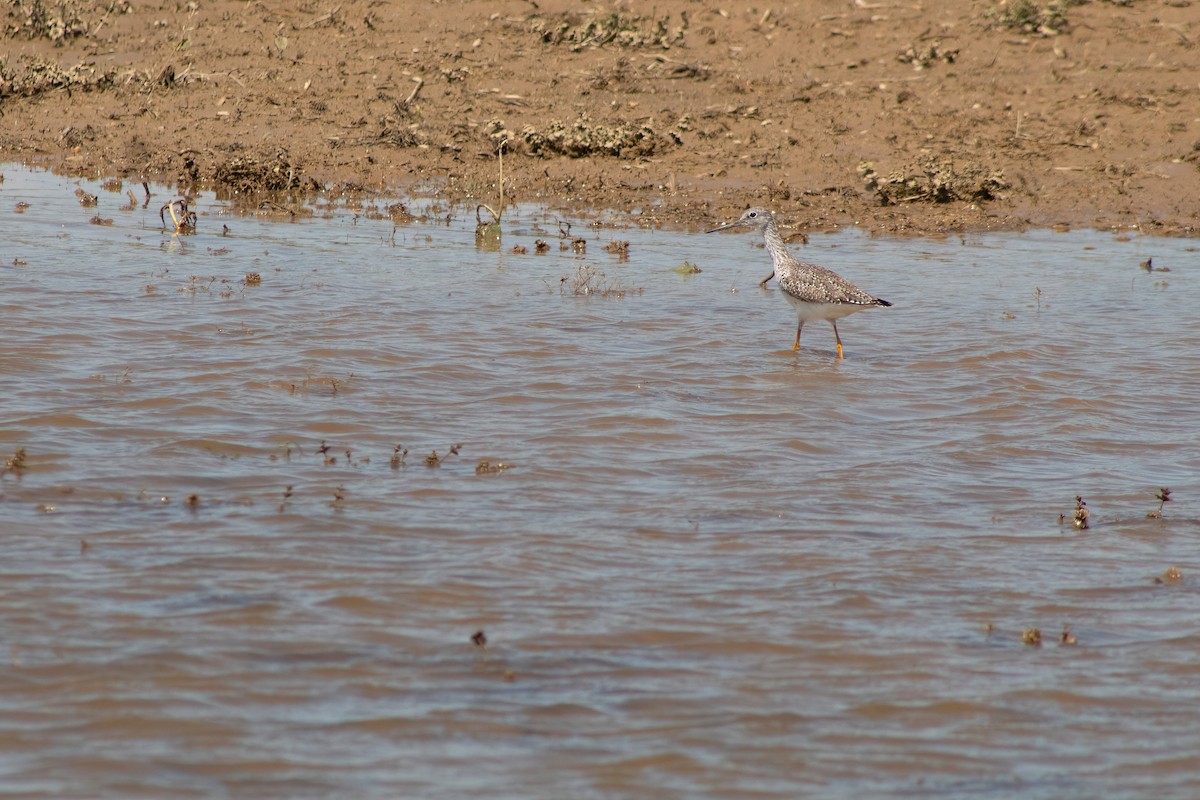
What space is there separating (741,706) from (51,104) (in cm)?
1732

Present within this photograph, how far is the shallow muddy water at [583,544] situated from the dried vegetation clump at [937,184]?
3748 millimetres

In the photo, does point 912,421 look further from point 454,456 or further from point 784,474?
point 454,456

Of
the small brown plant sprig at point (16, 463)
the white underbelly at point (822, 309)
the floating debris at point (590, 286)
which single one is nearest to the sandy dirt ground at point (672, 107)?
the floating debris at point (590, 286)

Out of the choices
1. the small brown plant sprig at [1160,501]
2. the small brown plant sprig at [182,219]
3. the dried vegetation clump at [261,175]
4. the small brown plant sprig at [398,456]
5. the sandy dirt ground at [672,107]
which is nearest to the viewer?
the small brown plant sprig at [1160,501]

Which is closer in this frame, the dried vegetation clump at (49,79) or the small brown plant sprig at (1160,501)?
the small brown plant sprig at (1160,501)

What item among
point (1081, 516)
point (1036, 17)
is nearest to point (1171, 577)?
Result: point (1081, 516)

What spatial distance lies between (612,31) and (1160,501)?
1307 centimetres

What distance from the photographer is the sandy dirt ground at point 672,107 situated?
15461 mm

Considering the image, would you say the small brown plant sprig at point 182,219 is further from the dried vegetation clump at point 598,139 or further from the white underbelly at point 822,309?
the white underbelly at point 822,309

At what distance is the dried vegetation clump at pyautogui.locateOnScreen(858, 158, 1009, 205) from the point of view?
49.8ft

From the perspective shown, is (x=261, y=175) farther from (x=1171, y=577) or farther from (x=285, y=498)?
(x=1171, y=577)

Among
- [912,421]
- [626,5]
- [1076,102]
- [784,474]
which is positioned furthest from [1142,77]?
[784,474]

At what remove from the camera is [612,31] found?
60.7ft

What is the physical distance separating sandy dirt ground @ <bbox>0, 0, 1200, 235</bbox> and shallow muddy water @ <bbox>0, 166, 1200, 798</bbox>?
409 cm
